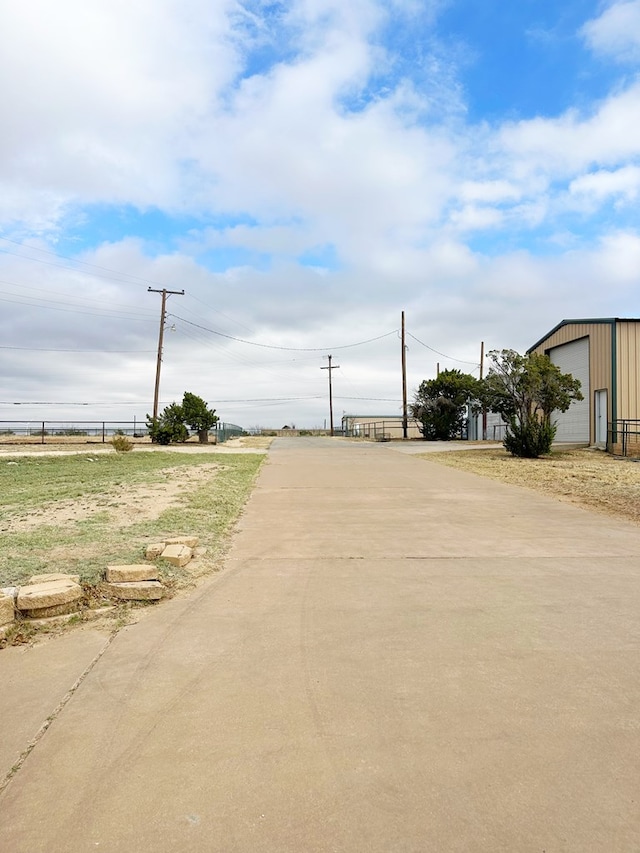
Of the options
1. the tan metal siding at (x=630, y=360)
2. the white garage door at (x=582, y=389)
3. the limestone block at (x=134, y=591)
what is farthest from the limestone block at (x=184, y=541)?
the white garage door at (x=582, y=389)

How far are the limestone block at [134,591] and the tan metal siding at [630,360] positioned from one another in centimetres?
2504

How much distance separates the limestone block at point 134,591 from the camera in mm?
5281

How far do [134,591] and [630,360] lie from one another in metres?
25.6

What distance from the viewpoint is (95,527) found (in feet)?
25.9

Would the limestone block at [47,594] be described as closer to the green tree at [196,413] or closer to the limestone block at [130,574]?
the limestone block at [130,574]

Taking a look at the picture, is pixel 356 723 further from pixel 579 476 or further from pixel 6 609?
pixel 579 476

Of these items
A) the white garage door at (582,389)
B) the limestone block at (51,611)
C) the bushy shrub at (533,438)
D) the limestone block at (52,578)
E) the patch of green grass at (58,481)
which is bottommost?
the limestone block at (51,611)

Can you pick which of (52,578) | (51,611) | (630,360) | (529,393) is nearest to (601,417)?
(630,360)

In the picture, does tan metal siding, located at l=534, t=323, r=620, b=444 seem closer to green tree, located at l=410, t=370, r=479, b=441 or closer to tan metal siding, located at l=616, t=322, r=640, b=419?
tan metal siding, located at l=616, t=322, r=640, b=419

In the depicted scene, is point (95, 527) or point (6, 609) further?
point (95, 527)

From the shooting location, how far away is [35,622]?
4676 millimetres

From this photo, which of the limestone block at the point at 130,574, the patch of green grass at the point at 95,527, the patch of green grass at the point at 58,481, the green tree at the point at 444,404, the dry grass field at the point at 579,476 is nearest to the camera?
the limestone block at the point at 130,574

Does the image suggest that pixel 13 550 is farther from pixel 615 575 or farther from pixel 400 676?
pixel 615 575

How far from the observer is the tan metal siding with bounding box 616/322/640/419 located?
2603 cm
